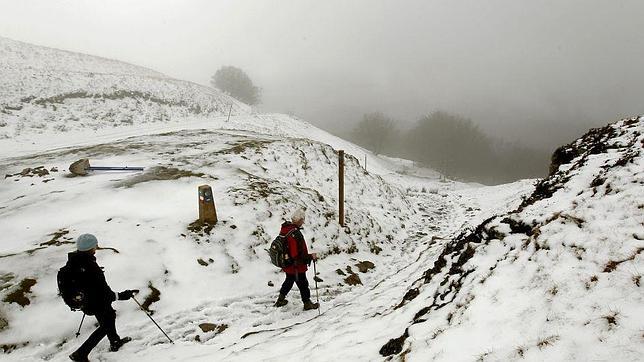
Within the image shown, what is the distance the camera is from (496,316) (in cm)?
411

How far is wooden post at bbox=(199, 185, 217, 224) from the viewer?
891 centimetres

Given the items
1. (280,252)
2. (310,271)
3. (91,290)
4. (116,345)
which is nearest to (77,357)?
(116,345)

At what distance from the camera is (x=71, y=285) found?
16.5 feet

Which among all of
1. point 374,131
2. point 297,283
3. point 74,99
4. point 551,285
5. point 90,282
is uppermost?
point 374,131

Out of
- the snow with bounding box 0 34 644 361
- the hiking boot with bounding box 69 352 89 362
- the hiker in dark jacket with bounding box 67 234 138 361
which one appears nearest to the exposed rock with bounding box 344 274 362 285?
the snow with bounding box 0 34 644 361

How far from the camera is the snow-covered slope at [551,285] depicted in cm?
328

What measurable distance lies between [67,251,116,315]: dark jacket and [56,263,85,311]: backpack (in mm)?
36

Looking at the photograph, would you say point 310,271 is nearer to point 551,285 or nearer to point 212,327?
point 212,327

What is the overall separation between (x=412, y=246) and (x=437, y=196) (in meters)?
13.4

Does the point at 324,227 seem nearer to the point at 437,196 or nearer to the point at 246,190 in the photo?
the point at 246,190

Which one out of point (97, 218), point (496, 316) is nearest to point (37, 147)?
point (97, 218)

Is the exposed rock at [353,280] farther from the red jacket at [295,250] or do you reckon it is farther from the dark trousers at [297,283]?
the red jacket at [295,250]

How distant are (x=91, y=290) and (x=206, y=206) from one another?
13.0 ft

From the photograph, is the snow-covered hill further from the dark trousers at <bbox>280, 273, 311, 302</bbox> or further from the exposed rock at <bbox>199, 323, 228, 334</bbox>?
the dark trousers at <bbox>280, 273, 311, 302</bbox>
